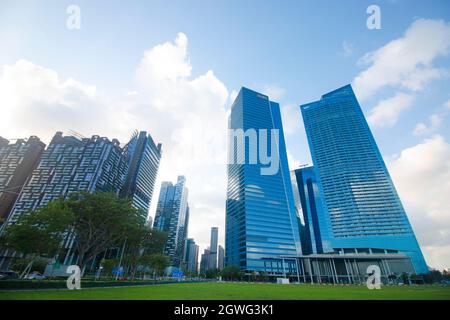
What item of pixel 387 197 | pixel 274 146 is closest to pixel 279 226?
pixel 274 146

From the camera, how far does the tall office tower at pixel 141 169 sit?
153 meters

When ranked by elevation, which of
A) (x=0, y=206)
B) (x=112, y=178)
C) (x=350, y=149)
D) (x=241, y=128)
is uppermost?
(x=241, y=128)

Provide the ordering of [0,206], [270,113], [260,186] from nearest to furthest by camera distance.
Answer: [0,206]
[260,186]
[270,113]

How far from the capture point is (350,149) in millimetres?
145000

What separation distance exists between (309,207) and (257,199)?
5690cm

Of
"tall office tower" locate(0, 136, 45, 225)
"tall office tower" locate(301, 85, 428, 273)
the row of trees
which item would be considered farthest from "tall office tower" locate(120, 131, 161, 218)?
"tall office tower" locate(301, 85, 428, 273)

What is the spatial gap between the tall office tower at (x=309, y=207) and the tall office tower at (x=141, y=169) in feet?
387

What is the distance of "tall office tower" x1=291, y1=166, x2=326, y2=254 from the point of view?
15000 centimetres

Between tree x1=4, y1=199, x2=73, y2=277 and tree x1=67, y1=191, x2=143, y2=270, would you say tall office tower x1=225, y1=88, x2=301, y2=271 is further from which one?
tree x1=4, y1=199, x2=73, y2=277

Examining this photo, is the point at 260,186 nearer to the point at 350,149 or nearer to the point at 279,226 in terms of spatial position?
the point at 279,226

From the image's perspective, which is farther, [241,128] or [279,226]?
[241,128]

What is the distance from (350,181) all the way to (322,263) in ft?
185
